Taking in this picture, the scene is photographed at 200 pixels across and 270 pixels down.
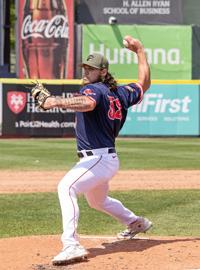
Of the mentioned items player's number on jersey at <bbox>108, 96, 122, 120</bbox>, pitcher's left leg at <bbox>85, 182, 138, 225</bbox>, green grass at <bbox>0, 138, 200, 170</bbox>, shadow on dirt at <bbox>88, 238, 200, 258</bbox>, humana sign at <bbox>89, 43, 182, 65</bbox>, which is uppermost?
humana sign at <bbox>89, 43, 182, 65</bbox>

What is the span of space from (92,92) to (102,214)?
3942 mm

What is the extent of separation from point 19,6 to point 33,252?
1020 inches

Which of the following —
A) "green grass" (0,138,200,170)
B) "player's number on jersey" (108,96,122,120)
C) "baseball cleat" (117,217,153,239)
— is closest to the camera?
"player's number on jersey" (108,96,122,120)

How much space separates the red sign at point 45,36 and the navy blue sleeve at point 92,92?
2537 centimetres

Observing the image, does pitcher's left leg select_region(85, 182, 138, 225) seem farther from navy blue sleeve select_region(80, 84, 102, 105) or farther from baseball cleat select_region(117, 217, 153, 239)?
navy blue sleeve select_region(80, 84, 102, 105)

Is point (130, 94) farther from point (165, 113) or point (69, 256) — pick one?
point (165, 113)

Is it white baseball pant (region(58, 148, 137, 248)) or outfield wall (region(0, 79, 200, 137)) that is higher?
white baseball pant (region(58, 148, 137, 248))

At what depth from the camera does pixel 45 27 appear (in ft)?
104

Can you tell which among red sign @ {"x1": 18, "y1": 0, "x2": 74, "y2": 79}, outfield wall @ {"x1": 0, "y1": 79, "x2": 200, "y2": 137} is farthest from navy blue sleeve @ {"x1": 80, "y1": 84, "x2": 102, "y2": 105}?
red sign @ {"x1": 18, "y1": 0, "x2": 74, "y2": 79}

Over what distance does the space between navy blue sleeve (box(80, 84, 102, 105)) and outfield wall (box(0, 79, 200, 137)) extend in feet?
67.1

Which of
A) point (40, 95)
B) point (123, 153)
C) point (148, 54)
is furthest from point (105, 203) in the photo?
point (148, 54)

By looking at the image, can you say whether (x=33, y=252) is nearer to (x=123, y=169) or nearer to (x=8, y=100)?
(x=123, y=169)

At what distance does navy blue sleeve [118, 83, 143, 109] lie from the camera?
6.72 m

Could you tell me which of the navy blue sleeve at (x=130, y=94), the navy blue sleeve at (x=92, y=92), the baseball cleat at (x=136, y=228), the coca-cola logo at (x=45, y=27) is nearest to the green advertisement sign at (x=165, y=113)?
the coca-cola logo at (x=45, y=27)
